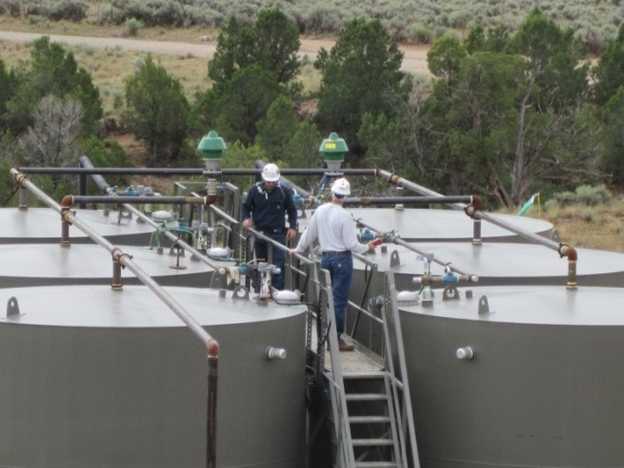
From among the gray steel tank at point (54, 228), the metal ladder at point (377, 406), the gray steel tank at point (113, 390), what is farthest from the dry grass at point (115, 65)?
the gray steel tank at point (113, 390)

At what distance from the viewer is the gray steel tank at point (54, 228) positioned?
71.7ft

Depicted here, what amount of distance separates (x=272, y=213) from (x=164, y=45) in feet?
213

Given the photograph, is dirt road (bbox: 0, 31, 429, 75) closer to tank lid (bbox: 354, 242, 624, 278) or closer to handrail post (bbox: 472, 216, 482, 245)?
tank lid (bbox: 354, 242, 624, 278)

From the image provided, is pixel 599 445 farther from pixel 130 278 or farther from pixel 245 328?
pixel 130 278

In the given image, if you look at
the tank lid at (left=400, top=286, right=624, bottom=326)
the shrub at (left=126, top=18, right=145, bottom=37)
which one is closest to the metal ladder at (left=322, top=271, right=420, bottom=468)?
the tank lid at (left=400, top=286, right=624, bottom=326)

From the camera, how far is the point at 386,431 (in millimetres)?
16453

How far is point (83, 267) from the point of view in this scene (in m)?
19.0

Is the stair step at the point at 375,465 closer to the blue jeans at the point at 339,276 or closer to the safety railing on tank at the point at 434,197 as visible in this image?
the blue jeans at the point at 339,276

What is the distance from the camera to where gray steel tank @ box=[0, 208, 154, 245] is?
71.7 feet

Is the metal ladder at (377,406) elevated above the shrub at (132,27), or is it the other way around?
the shrub at (132,27)

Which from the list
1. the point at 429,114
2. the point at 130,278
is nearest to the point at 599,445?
the point at 130,278

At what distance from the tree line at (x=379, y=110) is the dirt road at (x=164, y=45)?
15.5 meters

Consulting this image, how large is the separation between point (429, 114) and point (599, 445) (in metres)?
37.0

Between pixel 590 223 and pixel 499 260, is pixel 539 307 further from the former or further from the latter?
pixel 590 223
